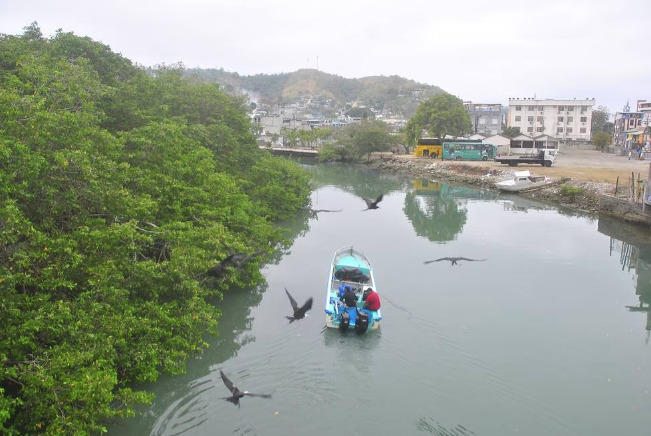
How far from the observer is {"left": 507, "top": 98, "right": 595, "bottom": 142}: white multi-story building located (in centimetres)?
6900

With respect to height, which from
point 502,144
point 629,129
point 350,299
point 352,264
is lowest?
point 350,299

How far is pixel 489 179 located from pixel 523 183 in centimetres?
487

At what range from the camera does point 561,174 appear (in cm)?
3688

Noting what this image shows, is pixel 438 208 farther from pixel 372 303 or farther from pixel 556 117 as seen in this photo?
pixel 556 117

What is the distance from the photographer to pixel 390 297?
48.1 ft

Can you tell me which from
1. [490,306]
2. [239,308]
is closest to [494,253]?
[490,306]

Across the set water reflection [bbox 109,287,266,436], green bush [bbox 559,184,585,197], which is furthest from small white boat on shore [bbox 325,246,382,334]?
green bush [bbox 559,184,585,197]

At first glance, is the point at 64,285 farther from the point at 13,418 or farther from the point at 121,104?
the point at 121,104

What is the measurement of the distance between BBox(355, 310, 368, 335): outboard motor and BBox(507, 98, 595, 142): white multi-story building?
65.6 m

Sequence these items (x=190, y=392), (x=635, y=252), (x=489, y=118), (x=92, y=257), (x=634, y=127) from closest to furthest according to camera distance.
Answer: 1. (x=92, y=257)
2. (x=190, y=392)
3. (x=635, y=252)
4. (x=634, y=127)
5. (x=489, y=118)

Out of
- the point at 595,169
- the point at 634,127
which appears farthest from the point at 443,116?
the point at 634,127

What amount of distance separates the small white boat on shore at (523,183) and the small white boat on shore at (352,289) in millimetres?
24158

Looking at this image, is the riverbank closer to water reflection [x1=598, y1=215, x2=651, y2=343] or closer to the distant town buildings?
water reflection [x1=598, y1=215, x2=651, y2=343]

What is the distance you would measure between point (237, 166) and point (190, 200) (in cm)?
1009
